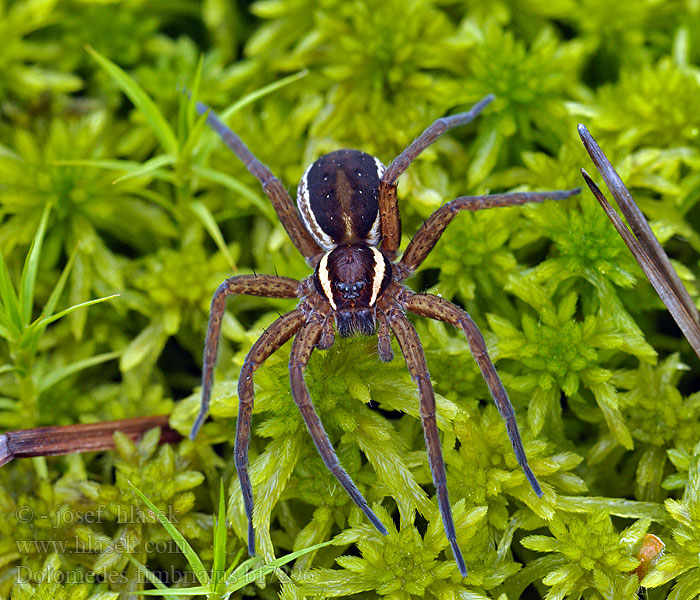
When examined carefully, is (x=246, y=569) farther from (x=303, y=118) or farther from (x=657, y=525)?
(x=303, y=118)

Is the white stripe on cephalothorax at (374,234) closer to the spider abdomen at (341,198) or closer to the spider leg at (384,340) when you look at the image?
the spider abdomen at (341,198)

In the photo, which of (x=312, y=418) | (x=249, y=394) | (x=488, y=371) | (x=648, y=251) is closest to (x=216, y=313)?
(x=249, y=394)

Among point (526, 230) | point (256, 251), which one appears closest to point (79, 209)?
point (256, 251)

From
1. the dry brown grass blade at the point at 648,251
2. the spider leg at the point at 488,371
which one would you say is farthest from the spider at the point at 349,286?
the dry brown grass blade at the point at 648,251

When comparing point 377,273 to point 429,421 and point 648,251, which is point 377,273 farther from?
point 648,251

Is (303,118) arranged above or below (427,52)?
below

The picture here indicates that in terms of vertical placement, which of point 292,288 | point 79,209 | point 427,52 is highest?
point 427,52

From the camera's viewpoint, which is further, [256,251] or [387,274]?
[256,251]

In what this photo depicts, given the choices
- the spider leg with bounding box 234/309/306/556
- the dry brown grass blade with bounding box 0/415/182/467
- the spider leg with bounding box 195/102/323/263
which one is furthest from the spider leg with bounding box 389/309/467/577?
the dry brown grass blade with bounding box 0/415/182/467
